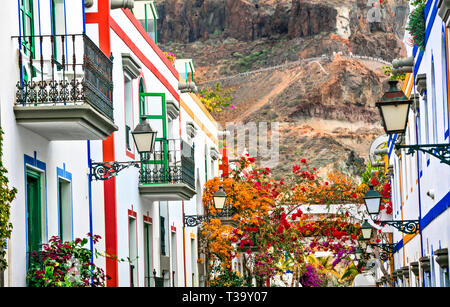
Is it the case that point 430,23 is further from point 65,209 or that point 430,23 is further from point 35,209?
point 35,209

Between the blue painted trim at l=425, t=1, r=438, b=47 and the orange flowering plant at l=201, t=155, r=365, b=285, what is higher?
the blue painted trim at l=425, t=1, r=438, b=47

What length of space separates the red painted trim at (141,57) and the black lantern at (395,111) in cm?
776

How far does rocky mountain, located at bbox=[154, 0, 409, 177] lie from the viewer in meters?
99.6

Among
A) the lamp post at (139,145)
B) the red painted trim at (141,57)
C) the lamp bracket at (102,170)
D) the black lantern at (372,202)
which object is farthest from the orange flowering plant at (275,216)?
the lamp post at (139,145)

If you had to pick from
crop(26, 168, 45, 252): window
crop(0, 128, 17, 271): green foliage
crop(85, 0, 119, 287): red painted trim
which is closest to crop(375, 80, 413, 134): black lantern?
crop(0, 128, 17, 271): green foliage

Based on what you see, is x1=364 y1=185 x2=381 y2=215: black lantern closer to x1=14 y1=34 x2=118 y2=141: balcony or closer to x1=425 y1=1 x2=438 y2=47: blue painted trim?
x1=425 y1=1 x2=438 y2=47: blue painted trim

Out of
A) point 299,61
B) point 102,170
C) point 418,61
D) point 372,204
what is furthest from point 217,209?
point 299,61

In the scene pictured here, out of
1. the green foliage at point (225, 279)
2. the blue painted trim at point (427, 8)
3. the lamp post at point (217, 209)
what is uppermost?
the blue painted trim at point (427, 8)

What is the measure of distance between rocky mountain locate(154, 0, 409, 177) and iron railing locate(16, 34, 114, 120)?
3106 inches

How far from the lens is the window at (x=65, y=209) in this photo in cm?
1389

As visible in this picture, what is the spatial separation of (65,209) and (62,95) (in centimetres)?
290

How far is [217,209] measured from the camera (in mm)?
24297

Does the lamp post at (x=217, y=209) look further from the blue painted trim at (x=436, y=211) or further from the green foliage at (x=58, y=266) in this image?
the green foliage at (x=58, y=266)
